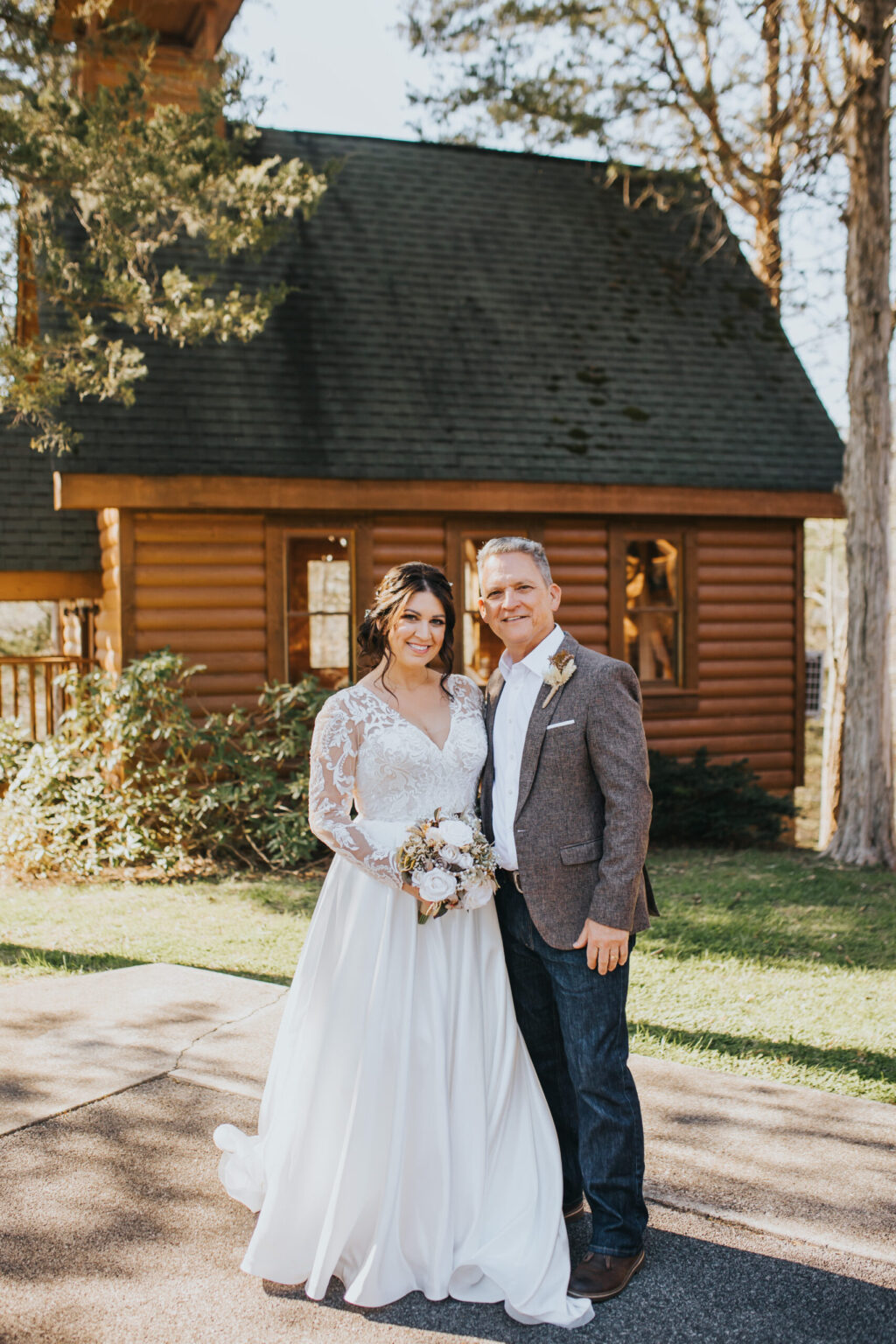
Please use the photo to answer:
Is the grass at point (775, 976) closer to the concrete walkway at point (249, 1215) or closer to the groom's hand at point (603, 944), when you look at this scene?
the concrete walkway at point (249, 1215)

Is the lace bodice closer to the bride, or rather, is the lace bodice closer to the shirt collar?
the bride

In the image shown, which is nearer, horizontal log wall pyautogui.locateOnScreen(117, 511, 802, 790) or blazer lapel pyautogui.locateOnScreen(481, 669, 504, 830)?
blazer lapel pyautogui.locateOnScreen(481, 669, 504, 830)

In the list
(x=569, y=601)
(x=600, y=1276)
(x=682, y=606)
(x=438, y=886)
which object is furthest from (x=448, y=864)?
(x=682, y=606)

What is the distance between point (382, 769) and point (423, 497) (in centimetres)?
727

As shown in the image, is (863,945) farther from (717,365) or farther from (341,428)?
(717,365)

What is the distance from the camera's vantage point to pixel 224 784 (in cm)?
920

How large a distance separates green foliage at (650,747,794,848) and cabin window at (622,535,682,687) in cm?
140

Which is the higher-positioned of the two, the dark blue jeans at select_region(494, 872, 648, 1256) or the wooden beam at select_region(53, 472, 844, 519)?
the wooden beam at select_region(53, 472, 844, 519)

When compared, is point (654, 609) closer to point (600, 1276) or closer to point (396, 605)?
point (396, 605)

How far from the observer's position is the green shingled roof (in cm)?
1030

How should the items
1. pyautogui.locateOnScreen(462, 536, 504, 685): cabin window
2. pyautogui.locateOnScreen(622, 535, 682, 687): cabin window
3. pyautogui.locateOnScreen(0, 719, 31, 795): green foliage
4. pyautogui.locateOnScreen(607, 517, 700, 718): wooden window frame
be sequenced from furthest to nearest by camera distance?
pyautogui.locateOnScreen(622, 535, 682, 687): cabin window → pyautogui.locateOnScreen(607, 517, 700, 718): wooden window frame → pyautogui.locateOnScreen(462, 536, 504, 685): cabin window → pyautogui.locateOnScreen(0, 719, 31, 795): green foliage

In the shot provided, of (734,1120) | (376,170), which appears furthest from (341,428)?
(734,1120)

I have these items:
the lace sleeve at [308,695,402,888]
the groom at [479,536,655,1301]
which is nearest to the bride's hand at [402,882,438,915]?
the lace sleeve at [308,695,402,888]

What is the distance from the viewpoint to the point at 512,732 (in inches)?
135
